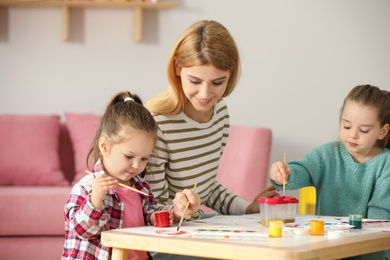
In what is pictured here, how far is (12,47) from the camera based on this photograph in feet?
11.8

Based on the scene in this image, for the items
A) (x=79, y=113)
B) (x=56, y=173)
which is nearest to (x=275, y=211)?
(x=56, y=173)

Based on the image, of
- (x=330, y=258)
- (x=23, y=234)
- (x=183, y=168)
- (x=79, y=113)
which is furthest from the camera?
(x=79, y=113)

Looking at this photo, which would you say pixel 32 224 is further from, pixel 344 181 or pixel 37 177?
pixel 344 181

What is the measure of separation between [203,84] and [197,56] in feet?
0.27

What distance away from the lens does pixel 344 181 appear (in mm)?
1971

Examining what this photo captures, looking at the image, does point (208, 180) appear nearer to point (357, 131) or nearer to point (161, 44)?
point (357, 131)

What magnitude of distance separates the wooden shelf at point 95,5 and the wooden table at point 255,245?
2419 mm

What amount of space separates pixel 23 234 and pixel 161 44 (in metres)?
1.51

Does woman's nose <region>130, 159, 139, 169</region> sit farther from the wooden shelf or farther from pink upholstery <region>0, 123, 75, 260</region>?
the wooden shelf

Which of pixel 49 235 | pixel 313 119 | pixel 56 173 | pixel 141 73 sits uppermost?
pixel 141 73

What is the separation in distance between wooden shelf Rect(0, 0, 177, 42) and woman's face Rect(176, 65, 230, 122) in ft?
6.41

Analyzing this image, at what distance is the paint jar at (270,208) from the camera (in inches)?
56.2

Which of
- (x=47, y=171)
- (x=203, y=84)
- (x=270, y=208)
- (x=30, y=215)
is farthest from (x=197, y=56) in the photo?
(x=47, y=171)

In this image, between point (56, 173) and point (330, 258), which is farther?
point (56, 173)
